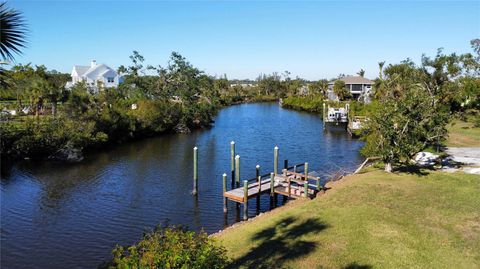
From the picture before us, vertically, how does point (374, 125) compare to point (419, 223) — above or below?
above

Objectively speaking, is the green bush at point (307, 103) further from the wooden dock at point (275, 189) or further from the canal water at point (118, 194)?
the wooden dock at point (275, 189)

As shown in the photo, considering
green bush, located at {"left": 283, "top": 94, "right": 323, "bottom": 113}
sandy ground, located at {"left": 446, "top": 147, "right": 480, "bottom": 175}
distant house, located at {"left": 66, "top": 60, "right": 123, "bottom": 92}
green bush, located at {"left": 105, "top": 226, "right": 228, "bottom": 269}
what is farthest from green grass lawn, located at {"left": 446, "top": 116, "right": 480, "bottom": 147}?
distant house, located at {"left": 66, "top": 60, "right": 123, "bottom": 92}

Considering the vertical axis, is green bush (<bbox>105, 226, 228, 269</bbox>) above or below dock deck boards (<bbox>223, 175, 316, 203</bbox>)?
above

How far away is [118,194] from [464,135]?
115 feet

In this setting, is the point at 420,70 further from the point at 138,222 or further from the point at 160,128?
the point at 138,222

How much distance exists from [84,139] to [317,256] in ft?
104

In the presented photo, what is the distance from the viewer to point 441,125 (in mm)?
27594

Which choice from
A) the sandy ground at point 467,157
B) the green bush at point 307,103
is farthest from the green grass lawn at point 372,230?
the green bush at point 307,103

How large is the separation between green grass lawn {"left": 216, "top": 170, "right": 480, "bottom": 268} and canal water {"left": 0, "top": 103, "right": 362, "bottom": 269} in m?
4.59

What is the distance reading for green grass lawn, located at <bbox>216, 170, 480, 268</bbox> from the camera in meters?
14.7

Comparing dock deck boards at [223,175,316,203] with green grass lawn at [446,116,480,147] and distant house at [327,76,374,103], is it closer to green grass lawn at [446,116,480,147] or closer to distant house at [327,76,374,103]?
green grass lawn at [446,116,480,147]

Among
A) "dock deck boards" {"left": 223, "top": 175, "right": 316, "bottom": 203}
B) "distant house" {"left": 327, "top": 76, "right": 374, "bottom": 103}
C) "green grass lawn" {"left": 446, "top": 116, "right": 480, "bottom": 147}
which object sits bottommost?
"dock deck boards" {"left": 223, "top": 175, "right": 316, "bottom": 203}

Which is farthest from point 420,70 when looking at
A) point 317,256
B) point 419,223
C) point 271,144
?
point 317,256

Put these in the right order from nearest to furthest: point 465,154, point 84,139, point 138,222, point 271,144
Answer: point 138,222, point 465,154, point 84,139, point 271,144
